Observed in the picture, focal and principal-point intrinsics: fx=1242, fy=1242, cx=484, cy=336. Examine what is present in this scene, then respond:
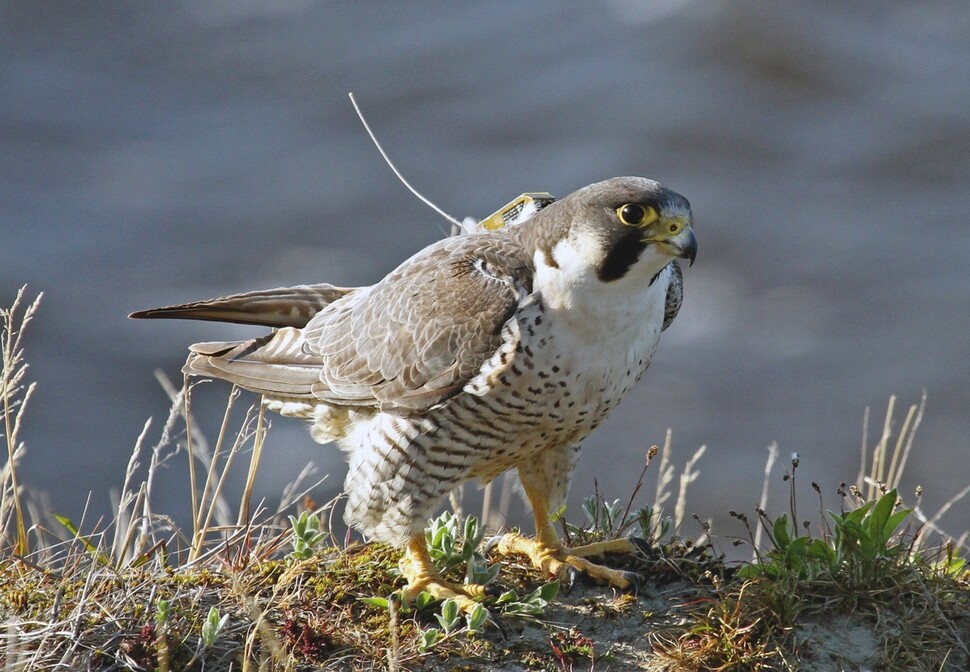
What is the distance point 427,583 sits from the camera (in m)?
3.93

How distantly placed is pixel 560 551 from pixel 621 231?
1.15 meters

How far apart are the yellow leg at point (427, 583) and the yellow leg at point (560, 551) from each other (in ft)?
1.11

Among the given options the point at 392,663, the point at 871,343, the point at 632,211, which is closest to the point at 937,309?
the point at 871,343

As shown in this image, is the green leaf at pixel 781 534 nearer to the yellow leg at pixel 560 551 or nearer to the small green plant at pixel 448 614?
the yellow leg at pixel 560 551

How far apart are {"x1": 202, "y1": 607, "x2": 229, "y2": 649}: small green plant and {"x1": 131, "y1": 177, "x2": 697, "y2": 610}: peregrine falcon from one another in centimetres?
64

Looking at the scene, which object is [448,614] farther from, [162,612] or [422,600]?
[162,612]

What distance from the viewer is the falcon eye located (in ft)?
12.3

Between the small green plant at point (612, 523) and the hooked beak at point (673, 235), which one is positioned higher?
the hooked beak at point (673, 235)

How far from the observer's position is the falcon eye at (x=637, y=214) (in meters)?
3.76

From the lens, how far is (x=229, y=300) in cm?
457

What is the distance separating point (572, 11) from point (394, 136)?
7.96 ft

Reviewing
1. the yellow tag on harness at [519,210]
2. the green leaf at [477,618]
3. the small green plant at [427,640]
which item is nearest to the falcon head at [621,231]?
the yellow tag on harness at [519,210]

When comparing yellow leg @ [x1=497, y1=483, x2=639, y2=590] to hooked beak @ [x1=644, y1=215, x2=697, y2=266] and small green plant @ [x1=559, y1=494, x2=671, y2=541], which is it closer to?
small green plant @ [x1=559, y1=494, x2=671, y2=541]

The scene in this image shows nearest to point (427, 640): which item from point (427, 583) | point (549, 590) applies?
point (427, 583)
